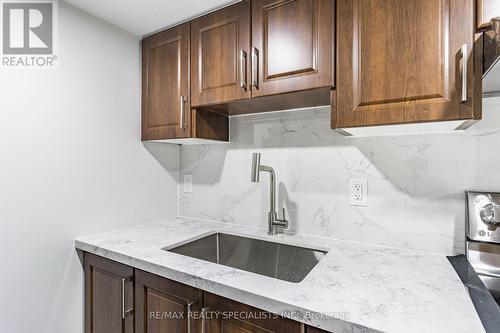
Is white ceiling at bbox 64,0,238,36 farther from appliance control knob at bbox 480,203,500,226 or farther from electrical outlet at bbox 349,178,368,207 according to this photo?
appliance control knob at bbox 480,203,500,226

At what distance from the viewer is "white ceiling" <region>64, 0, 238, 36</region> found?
1.29 m

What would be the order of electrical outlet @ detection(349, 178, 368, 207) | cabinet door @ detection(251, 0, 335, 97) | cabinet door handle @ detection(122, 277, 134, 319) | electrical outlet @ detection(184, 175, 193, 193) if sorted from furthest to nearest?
electrical outlet @ detection(184, 175, 193, 193), electrical outlet @ detection(349, 178, 368, 207), cabinet door handle @ detection(122, 277, 134, 319), cabinet door @ detection(251, 0, 335, 97)

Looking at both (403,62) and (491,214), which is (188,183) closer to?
(403,62)

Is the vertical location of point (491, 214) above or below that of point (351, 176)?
below

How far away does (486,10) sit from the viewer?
2.62 ft

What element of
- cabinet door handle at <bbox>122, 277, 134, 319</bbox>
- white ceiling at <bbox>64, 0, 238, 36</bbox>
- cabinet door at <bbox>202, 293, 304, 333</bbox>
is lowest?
cabinet door handle at <bbox>122, 277, 134, 319</bbox>

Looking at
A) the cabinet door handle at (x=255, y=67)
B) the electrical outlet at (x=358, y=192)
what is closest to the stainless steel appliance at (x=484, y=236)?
the electrical outlet at (x=358, y=192)

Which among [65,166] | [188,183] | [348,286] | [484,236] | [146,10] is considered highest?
[146,10]

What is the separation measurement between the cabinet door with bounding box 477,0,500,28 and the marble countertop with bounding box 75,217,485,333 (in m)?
0.84

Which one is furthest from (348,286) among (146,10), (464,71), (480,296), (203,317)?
(146,10)

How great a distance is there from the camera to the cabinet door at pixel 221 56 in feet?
4.11

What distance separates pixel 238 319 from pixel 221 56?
1176 millimetres

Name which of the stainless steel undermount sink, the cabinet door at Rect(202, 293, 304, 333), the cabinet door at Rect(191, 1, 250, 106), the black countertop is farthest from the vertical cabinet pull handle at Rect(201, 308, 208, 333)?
the cabinet door at Rect(191, 1, 250, 106)

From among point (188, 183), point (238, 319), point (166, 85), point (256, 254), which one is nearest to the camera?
point (238, 319)
